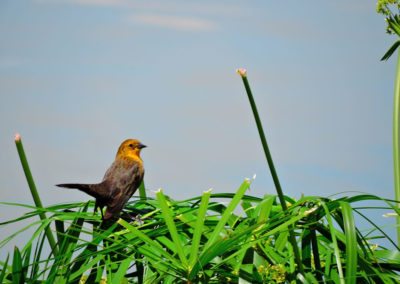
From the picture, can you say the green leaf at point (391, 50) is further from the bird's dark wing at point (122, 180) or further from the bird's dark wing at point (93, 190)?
the bird's dark wing at point (93, 190)

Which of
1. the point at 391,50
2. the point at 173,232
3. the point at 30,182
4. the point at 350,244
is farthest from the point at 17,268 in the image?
the point at 391,50

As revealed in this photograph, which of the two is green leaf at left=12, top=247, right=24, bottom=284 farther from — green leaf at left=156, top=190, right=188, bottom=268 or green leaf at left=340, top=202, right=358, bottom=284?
A: green leaf at left=340, top=202, right=358, bottom=284

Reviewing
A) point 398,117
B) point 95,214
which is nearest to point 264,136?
point 95,214

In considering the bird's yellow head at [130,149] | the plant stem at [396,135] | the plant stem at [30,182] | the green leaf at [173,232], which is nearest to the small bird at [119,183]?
the bird's yellow head at [130,149]

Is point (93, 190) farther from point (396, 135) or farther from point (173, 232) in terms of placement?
point (396, 135)

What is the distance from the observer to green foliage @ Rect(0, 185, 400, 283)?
2.07 metres

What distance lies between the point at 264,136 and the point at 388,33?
222cm

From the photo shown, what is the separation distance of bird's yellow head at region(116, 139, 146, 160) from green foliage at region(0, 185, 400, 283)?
1.34m

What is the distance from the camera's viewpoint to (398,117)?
377 centimetres

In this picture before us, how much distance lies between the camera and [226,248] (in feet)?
6.66

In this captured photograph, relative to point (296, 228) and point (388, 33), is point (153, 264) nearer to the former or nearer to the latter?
point (296, 228)

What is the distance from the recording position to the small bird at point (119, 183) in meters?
2.83

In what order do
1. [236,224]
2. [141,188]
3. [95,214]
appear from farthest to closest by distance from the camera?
[141,188], [95,214], [236,224]

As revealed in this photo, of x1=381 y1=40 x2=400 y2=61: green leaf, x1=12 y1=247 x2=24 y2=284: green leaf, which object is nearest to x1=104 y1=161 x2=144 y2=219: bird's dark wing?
x1=12 y1=247 x2=24 y2=284: green leaf
